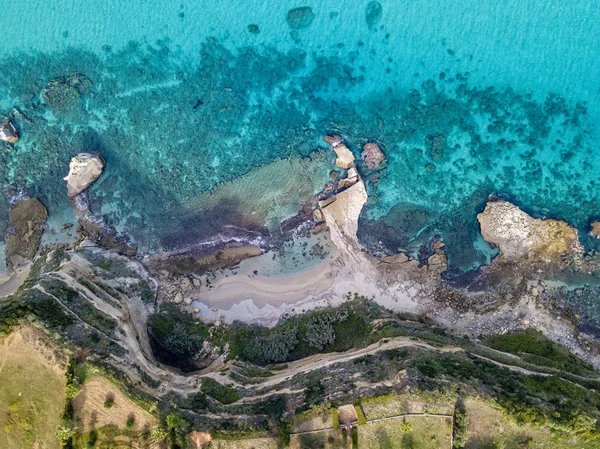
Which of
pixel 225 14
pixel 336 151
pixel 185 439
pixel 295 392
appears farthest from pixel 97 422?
pixel 225 14

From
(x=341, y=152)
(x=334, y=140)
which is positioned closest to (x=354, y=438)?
(x=341, y=152)

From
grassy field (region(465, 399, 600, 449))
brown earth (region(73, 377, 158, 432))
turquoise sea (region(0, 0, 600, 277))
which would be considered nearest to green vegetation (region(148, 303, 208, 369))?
brown earth (region(73, 377, 158, 432))

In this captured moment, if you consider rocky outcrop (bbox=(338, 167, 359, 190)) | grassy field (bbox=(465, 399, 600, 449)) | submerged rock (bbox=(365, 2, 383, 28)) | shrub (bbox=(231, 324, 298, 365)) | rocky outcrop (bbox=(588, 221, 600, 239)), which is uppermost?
submerged rock (bbox=(365, 2, 383, 28))

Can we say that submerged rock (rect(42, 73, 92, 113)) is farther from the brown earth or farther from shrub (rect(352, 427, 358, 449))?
shrub (rect(352, 427, 358, 449))

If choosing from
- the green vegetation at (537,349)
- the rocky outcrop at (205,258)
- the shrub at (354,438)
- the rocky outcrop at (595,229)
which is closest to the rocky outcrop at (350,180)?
the rocky outcrop at (205,258)

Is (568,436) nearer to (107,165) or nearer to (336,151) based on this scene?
(336,151)

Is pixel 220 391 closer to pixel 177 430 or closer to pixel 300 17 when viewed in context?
pixel 177 430

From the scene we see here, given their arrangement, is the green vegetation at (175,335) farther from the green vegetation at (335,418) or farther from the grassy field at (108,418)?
the green vegetation at (335,418)
